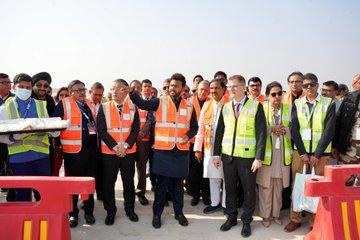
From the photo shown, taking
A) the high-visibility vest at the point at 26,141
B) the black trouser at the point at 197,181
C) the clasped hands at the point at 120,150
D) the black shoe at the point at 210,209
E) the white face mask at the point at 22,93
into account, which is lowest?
the black shoe at the point at 210,209

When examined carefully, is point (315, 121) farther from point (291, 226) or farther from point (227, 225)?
point (227, 225)

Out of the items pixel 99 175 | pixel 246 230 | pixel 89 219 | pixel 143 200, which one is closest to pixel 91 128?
pixel 99 175

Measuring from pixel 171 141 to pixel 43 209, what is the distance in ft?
7.56

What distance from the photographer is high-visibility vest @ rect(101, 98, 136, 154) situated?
5359 mm

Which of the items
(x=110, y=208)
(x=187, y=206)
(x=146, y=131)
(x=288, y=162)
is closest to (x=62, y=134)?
(x=110, y=208)

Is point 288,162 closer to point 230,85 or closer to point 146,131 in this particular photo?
point 230,85

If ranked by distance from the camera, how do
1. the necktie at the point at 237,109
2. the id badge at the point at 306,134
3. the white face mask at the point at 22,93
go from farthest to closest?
the necktie at the point at 237,109
the id badge at the point at 306,134
the white face mask at the point at 22,93

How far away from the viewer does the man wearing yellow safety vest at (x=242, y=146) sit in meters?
5.04

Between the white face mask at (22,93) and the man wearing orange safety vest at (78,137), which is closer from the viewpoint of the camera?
the white face mask at (22,93)

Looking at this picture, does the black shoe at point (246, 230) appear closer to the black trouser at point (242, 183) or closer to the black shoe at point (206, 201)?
the black trouser at point (242, 183)

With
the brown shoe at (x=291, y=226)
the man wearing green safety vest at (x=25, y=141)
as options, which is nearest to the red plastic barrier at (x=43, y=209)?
the man wearing green safety vest at (x=25, y=141)

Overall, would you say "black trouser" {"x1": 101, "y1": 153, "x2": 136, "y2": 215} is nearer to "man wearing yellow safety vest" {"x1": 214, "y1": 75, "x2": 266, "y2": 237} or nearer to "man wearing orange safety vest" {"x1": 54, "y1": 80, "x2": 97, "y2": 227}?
"man wearing orange safety vest" {"x1": 54, "y1": 80, "x2": 97, "y2": 227}

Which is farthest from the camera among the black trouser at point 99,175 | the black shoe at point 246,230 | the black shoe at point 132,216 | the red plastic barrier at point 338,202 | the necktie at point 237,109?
the black trouser at point 99,175

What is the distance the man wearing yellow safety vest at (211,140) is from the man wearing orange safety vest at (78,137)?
170 centimetres
